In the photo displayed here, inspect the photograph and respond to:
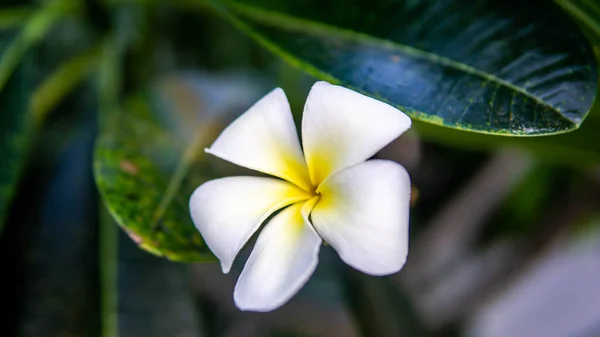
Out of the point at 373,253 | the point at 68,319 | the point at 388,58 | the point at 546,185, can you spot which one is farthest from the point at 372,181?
the point at 546,185

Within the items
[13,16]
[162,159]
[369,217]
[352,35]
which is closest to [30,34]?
[13,16]

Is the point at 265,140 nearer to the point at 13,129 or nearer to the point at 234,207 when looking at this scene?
the point at 234,207

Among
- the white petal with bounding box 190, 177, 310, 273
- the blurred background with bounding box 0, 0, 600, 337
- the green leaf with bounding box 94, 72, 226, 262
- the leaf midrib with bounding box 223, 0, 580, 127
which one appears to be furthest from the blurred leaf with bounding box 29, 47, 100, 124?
the white petal with bounding box 190, 177, 310, 273

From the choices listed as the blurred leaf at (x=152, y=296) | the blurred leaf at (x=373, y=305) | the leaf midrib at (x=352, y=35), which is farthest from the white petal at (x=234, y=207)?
the blurred leaf at (x=373, y=305)

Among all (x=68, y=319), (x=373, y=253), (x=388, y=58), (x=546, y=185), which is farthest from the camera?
(x=546, y=185)

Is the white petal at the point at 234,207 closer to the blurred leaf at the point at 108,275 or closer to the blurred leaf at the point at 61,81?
the blurred leaf at the point at 108,275

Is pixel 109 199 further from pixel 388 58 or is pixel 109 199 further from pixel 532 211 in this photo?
pixel 532 211
